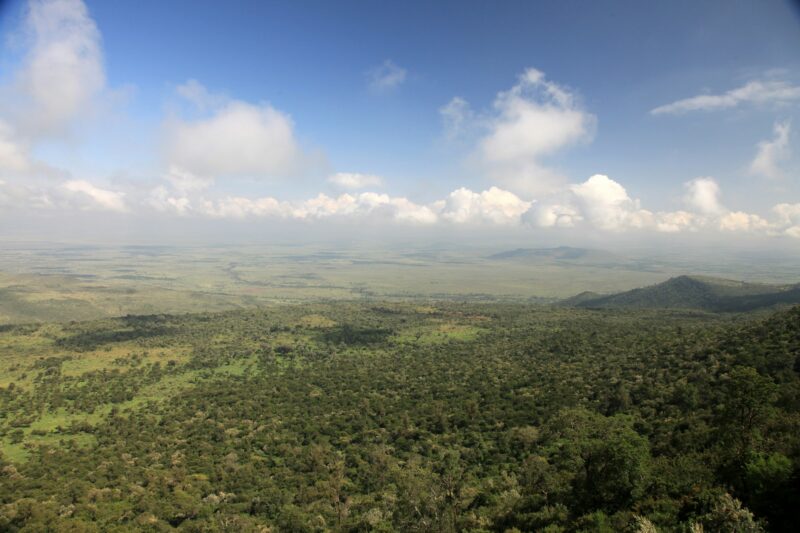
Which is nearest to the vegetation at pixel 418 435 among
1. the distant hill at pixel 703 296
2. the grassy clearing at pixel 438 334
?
the grassy clearing at pixel 438 334

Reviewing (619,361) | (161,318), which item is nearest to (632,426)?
(619,361)

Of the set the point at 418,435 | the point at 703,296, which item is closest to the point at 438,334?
the point at 418,435

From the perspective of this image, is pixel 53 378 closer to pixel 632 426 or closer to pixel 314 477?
pixel 314 477

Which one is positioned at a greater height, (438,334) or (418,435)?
(438,334)

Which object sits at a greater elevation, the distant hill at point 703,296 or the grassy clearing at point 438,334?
the distant hill at point 703,296

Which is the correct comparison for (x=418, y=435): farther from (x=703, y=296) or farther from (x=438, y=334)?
(x=703, y=296)

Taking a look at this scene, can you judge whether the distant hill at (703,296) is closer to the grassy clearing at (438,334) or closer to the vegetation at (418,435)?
the vegetation at (418,435)

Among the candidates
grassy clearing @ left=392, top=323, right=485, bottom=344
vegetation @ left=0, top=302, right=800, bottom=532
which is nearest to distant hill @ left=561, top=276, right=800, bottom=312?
vegetation @ left=0, top=302, right=800, bottom=532

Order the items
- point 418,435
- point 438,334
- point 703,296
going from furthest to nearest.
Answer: point 703,296
point 438,334
point 418,435
